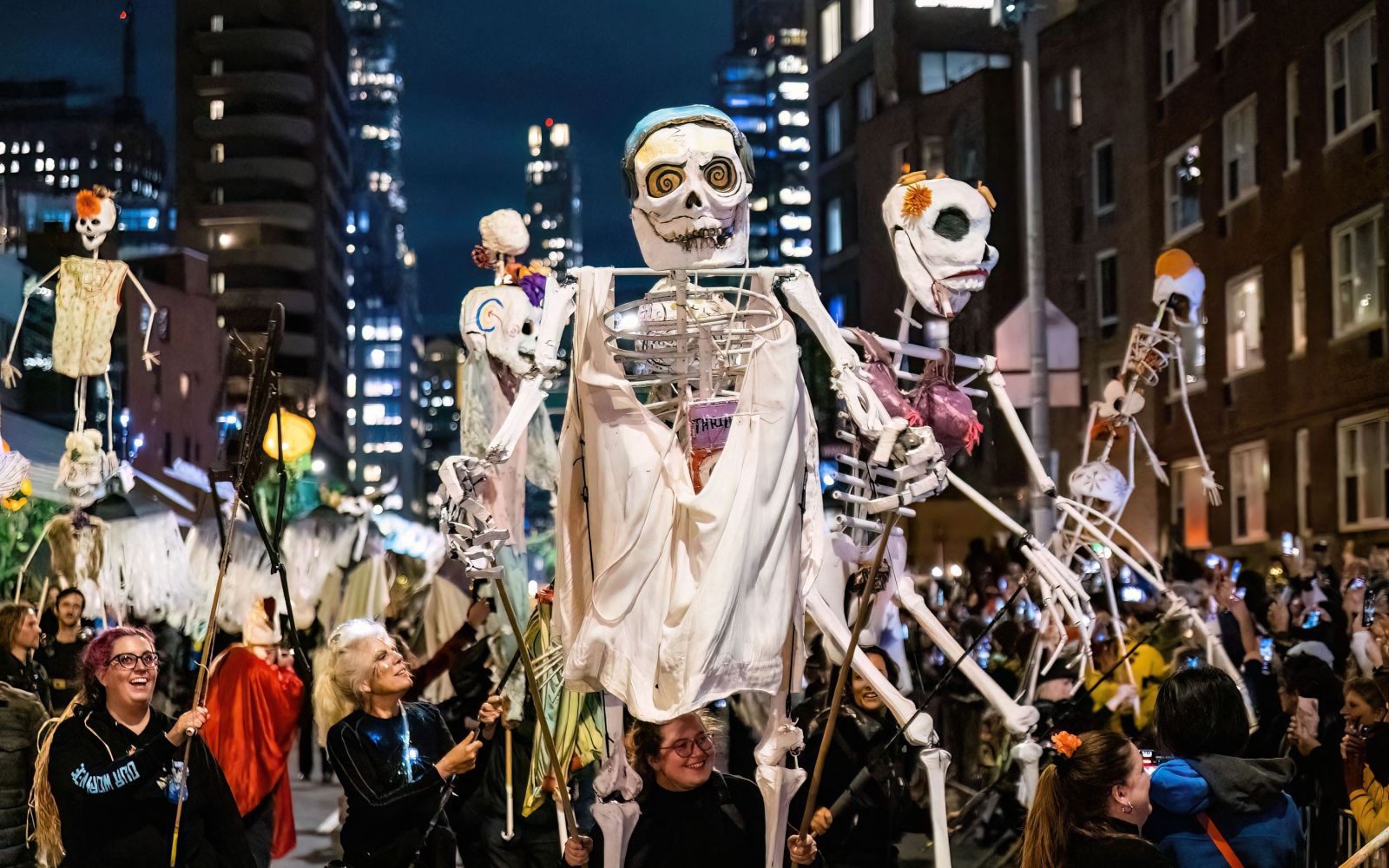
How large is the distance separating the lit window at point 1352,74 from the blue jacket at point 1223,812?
710 centimetres

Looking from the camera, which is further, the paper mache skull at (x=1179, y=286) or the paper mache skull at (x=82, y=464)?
the paper mache skull at (x=82, y=464)

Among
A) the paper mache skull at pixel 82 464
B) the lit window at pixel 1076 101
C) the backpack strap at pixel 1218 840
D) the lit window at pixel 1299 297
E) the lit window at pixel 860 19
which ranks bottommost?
the backpack strap at pixel 1218 840

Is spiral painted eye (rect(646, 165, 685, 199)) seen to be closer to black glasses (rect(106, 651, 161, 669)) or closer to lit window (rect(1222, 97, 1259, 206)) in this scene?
black glasses (rect(106, 651, 161, 669))

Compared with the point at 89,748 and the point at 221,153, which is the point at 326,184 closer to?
the point at 221,153

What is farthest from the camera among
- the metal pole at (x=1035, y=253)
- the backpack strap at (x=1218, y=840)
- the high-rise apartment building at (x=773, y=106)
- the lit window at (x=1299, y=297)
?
the high-rise apartment building at (x=773, y=106)

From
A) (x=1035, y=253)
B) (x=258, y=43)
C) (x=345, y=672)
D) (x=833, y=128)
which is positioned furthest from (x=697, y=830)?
(x=258, y=43)

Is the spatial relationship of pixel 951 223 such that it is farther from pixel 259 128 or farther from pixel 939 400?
pixel 259 128

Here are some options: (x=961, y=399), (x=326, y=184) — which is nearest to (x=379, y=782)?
(x=961, y=399)

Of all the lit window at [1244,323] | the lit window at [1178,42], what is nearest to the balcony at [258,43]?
the lit window at [1178,42]

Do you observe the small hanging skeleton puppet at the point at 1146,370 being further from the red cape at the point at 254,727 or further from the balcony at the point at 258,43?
the balcony at the point at 258,43

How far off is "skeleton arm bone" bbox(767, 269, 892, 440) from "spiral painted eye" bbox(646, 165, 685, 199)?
331 millimetres

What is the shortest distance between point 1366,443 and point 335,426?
1829 inches

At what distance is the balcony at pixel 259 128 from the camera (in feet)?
90.2

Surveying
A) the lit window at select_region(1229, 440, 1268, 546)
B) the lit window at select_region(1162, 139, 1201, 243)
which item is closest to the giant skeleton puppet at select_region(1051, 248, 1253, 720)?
the lit window at select_region(1229, 440, 1268, 546)
